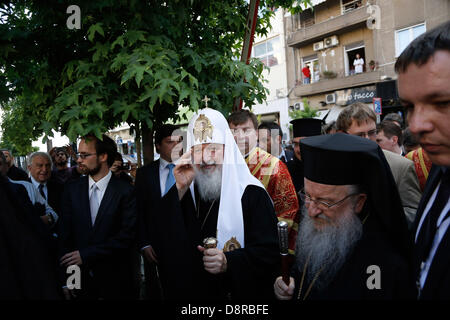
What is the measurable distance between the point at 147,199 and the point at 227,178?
146 centimetres

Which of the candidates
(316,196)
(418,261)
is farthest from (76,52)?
(418,261)

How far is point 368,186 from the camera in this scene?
1.62m

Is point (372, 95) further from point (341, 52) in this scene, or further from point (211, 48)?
point (211, 48)

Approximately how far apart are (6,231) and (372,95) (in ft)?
60.1

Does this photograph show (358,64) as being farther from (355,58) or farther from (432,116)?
(432,116)

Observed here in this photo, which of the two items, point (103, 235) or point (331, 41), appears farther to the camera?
point (331, 41)

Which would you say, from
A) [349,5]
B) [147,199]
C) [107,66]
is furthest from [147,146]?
[349,5]

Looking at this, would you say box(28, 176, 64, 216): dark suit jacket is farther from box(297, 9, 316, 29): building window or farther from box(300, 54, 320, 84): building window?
box(297, 9, 316, 29): building window

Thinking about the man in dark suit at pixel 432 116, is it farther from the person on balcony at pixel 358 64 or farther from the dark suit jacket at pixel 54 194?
the person on balcony at pixel 358 64

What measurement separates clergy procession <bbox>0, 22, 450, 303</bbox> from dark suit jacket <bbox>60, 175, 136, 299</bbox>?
0.01 meters

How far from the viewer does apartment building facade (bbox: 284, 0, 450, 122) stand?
15.8 meters

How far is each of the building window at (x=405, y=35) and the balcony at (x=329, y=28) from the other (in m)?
2.00

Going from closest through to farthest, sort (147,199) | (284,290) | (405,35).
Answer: (284,290)
(147,199)
(405,35)

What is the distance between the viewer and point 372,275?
4.97 feet
